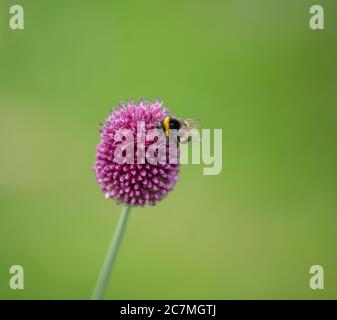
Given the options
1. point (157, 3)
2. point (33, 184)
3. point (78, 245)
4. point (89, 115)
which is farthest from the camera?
point (157, 3)

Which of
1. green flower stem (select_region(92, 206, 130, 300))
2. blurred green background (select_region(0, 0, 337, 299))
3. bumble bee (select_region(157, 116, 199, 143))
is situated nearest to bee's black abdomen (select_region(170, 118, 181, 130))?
bumble bee (select_region(157, 116, 199, 143))

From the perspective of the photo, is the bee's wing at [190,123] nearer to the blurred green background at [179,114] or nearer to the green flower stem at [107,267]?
the green flower stem at [107,267]

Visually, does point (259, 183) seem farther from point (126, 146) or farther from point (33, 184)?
point (126, 146)

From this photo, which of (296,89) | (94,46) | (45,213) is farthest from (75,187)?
(296,89)

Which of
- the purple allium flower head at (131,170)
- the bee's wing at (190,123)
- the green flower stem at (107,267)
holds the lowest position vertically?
the green flower stem at (107,267)

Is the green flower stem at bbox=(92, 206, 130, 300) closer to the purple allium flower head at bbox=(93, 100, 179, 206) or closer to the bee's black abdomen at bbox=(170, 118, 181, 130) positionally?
the purple allium flower head at bbox=(93, 100, 179, 206)

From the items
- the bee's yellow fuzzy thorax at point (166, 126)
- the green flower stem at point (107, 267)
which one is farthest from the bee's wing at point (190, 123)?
the green flower stem at point (107, 267)

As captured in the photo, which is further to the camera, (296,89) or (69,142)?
(296,89)

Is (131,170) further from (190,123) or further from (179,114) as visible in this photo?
(179,114)
